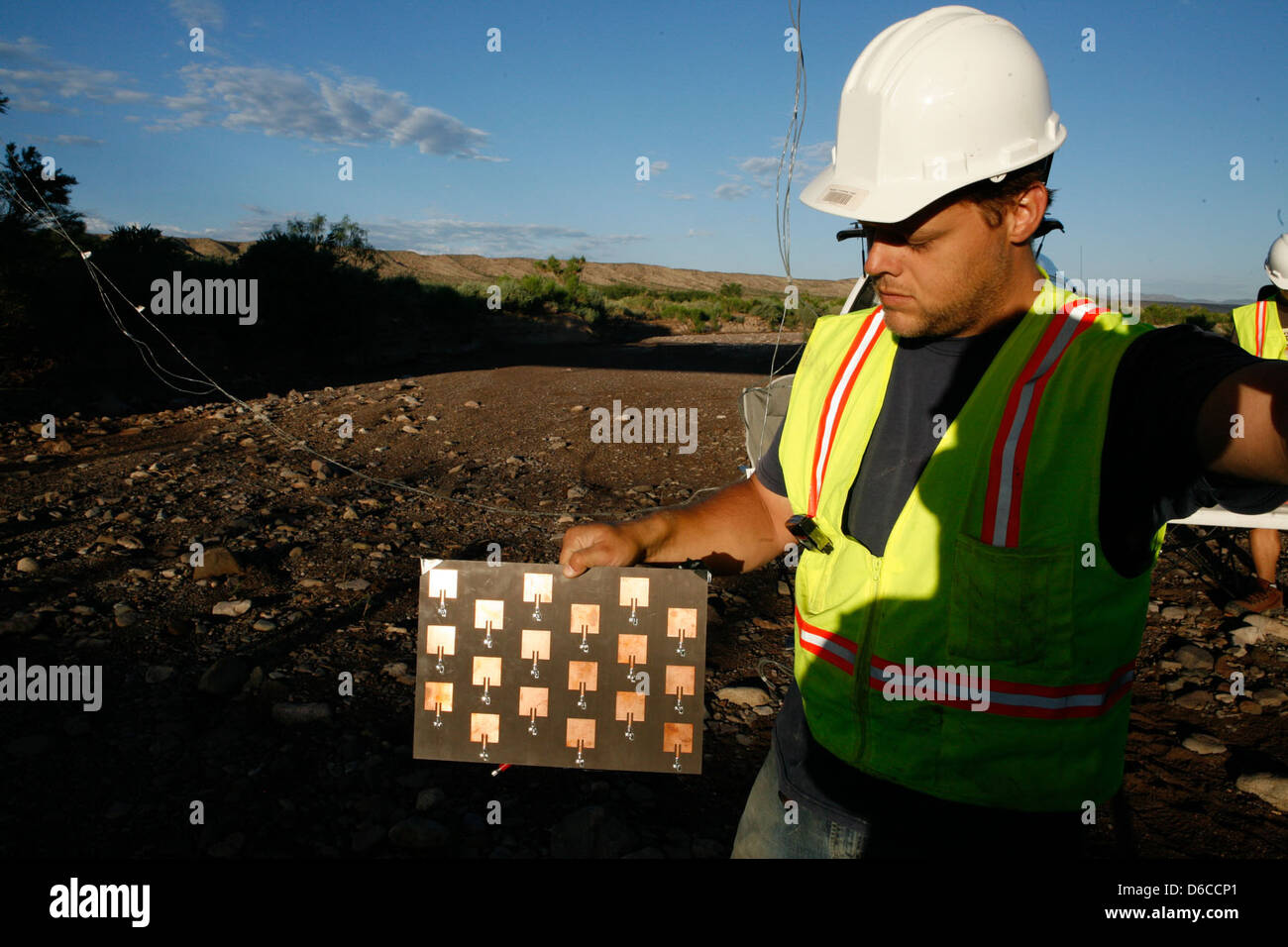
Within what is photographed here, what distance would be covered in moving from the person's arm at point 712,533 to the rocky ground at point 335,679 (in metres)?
1.39

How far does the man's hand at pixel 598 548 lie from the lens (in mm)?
1859

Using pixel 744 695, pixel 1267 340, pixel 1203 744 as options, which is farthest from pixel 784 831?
pixel 1267 340

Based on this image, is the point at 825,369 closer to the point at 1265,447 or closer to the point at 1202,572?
the point at 1265,447

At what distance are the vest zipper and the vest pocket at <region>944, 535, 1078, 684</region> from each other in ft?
0.44

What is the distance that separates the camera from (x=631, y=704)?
1.98m

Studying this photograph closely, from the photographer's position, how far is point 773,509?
198 centimetres

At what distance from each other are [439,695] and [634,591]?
553 millimetres

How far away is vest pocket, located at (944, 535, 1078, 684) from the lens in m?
1.27

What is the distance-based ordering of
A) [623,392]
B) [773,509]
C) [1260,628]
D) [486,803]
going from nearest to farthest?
[773,509]
[486,803]
[1260,628]
[623,392]

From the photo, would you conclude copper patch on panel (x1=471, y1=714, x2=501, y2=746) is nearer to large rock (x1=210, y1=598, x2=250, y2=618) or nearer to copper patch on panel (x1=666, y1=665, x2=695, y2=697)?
copper patch on panel (x1=666, y1=665, x2=695, y2=697)

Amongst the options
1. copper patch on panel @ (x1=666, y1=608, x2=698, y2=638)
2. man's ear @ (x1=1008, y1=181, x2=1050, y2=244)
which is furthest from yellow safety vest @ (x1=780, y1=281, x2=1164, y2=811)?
copper patch on panel @ (x1=666, y1=608, x2=698, y2=638)

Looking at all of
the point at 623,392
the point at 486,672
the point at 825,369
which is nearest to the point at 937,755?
the point at 825,369

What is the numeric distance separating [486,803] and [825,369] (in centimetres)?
214

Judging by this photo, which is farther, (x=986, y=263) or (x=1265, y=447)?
(x=986, y=263)
